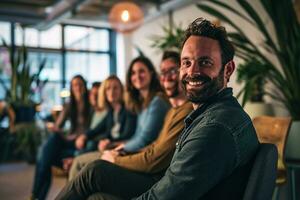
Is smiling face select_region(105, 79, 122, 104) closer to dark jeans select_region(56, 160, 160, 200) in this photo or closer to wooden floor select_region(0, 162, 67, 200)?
wooden floor select_region(0, 162, 67, 200)

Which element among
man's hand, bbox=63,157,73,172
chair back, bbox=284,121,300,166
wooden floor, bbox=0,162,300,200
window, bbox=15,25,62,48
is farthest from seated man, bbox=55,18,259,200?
window, bbox=15,25,62,48

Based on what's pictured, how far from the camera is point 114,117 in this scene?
10.5 ft

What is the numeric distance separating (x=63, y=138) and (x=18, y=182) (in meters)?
1.22

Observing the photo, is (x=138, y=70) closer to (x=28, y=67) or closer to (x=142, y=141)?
(x=142, y=141)

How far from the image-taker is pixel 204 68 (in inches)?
46.4

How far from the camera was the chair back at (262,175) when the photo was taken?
1046 mm

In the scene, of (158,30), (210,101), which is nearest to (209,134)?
(210,101)

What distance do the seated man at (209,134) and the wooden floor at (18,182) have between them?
2515 mm

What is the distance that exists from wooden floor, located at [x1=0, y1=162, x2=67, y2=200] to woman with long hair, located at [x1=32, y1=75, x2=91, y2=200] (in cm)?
36

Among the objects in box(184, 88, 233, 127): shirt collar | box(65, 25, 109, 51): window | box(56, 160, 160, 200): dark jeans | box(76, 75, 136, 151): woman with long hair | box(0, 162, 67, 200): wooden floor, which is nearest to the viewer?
box(184, 88, 233, 127): shirt collar

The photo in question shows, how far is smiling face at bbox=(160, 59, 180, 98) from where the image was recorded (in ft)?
6.79

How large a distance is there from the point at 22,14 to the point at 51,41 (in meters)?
1.72

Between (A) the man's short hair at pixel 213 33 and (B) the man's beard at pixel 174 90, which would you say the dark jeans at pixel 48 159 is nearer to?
(B) the man's beard at pixel 174 90

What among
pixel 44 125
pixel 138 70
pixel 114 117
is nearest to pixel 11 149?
pixel 44 125
